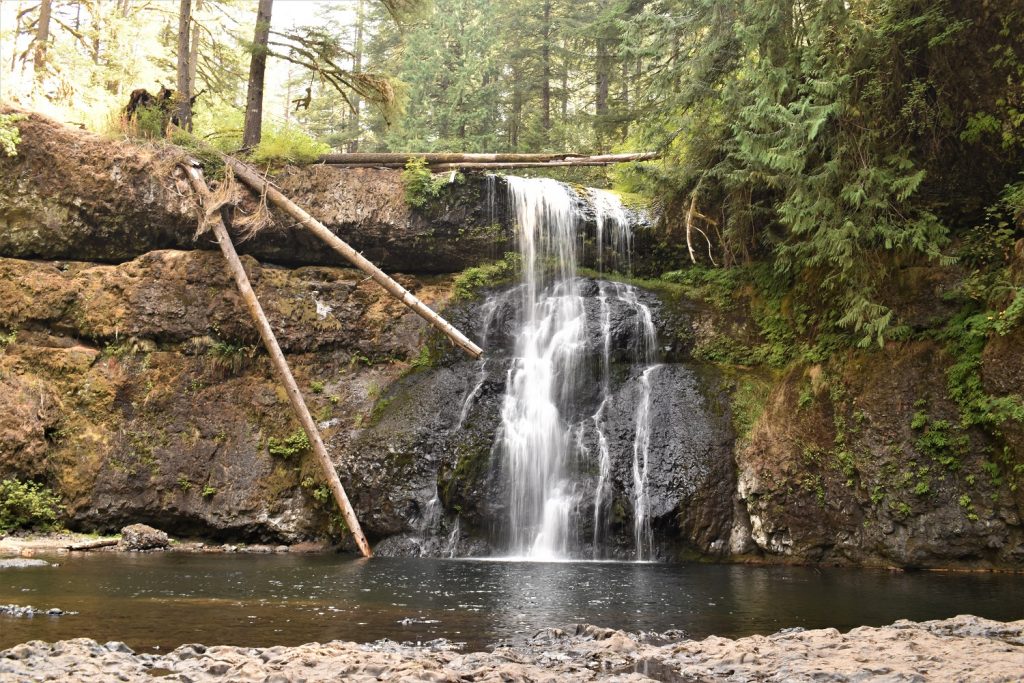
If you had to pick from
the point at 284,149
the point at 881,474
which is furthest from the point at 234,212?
the point at 881,474

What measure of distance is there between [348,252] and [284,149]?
3.47 m

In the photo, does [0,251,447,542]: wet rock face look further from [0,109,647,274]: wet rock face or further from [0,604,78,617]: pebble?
[0,604,78,617]: pebble

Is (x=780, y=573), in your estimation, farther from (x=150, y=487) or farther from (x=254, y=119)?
(x=254, y=119)

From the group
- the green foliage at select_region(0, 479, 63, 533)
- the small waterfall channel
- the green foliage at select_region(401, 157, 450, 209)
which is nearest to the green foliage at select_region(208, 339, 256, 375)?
the green foliage at select_region(0, 479, 63, 533)

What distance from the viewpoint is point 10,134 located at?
14141 mm

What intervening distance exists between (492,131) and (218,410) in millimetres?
14795

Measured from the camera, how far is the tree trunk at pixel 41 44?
1774 cm

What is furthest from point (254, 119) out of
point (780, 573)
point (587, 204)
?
point (780, 573)

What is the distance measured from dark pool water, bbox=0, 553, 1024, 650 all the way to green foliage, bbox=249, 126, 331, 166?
8525mm

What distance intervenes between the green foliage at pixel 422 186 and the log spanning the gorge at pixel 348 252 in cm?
197

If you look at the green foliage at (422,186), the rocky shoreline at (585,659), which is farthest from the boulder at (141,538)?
the green foliage at (422,186)

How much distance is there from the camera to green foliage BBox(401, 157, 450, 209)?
656 inches

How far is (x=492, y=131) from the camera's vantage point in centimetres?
2616

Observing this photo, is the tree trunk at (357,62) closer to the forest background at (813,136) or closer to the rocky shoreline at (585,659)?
the forest background at (813,136)
